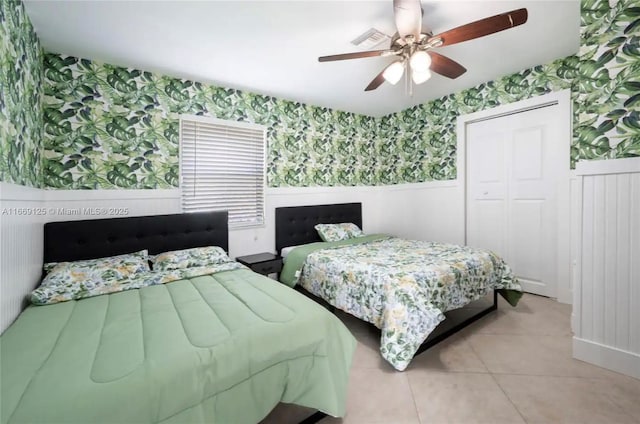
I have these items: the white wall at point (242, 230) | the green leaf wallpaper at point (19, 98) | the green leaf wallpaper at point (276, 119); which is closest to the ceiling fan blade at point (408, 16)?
the green leaf wallpaper at point (276, 119)

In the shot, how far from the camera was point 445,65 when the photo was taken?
2.13 m

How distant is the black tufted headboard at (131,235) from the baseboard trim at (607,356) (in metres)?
3.09

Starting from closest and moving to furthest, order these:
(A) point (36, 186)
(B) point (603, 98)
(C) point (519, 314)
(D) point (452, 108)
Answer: (B) point (603, 98) < (A) point (36, 186) < (C) point (519, 314) < (D) point (452, 108)

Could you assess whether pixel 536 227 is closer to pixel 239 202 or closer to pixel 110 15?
pixel 239 202

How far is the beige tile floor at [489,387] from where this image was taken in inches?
58.1

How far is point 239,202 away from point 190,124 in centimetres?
99

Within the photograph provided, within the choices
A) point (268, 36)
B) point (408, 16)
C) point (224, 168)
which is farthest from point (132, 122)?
point (408, 16)

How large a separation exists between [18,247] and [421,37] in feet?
9.33

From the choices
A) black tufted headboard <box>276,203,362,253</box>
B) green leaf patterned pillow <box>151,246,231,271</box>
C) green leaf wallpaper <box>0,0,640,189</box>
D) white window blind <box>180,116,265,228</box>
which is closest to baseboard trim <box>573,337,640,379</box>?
green leaf wallpaper <box>0,0,640,189</box>

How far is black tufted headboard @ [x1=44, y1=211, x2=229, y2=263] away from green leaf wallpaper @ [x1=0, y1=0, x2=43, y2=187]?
440 millimetres

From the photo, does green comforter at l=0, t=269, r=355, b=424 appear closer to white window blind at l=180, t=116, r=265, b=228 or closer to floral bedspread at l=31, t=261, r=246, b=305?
floral bedspread at l=31, t=261, r=246, b=305

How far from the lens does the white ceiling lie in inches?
74.9

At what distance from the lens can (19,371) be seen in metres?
1.00

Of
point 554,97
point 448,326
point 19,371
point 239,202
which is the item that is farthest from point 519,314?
point 19,371
